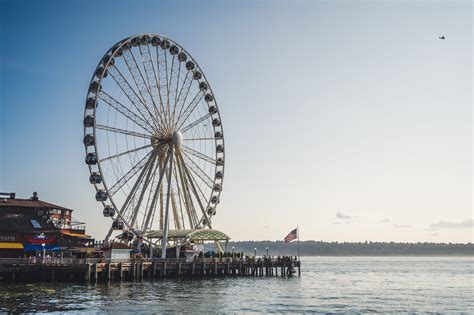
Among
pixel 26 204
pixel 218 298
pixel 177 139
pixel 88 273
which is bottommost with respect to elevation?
pixel 218 298

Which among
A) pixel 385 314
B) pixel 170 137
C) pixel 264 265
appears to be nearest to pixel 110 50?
pixel 170 137

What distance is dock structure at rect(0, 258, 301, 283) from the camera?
5356 cm

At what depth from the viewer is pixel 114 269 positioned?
185 feet

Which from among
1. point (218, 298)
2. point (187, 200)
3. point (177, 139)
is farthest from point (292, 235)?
point (218, 298)

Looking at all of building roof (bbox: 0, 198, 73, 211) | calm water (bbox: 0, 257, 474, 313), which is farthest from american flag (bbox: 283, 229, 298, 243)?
building roof (bbox: 0, 198, 73, 211)

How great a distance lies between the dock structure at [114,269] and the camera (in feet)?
176

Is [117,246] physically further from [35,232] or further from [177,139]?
[177,139]

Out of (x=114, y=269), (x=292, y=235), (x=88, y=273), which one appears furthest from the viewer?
(x=292, y=235)

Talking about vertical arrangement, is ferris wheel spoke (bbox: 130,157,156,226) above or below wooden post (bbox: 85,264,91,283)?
above

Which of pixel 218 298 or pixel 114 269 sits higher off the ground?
pixel 114 269

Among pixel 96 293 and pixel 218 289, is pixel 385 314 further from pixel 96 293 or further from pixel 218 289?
pixel 96 293

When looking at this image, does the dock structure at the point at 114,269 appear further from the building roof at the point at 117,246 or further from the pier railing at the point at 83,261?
the building roof at the point at 117,246

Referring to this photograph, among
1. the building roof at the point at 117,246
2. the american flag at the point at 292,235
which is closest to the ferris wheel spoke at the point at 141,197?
the building roof at the point at 117,246

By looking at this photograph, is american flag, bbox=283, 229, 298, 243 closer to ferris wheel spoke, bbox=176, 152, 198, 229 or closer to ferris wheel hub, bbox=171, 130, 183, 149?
ferris wheel spoke, bbox=176, 152, 198, 229
